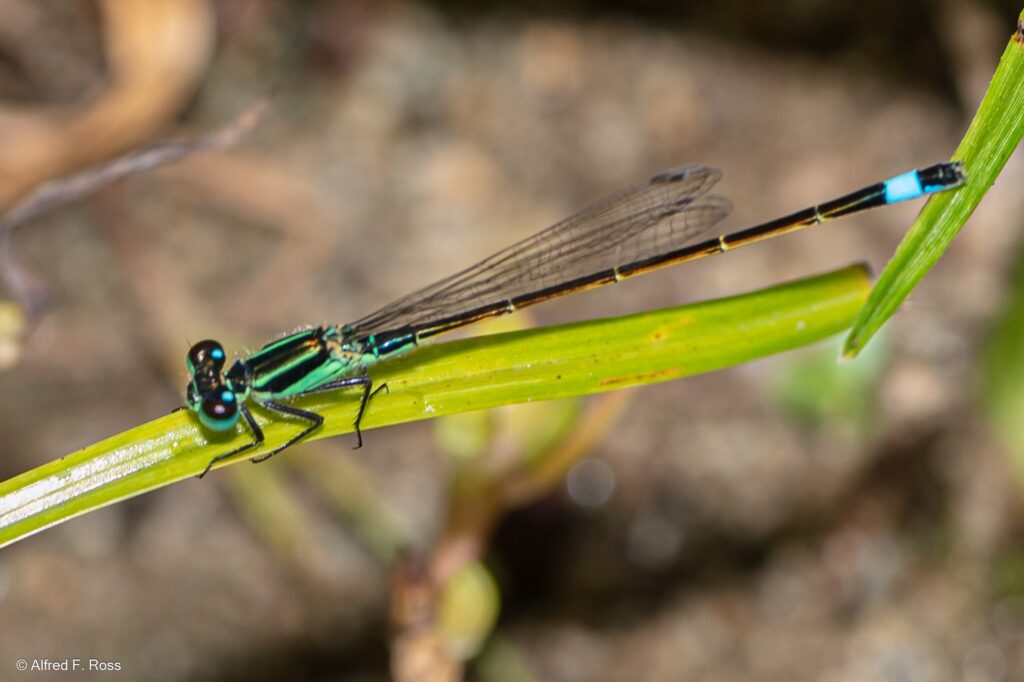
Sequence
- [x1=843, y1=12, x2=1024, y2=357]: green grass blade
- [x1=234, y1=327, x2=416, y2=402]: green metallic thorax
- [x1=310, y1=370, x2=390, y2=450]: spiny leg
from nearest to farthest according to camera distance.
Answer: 1. [x1=843, y1=12, x2=1024, y2=357]: green grass blade
2. [x1=310, y1=370, x2=390, y2=450]: spiny leg
3. [x1=234, y1=327, x2=416, y2=402]: green metallic thorax

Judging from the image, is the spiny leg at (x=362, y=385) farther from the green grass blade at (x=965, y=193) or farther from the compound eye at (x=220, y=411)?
the green grass blade at (x=965, y=193)

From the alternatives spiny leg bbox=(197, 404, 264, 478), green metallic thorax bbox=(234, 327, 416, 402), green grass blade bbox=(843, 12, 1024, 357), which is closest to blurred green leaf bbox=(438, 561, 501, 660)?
green metallic thorax bbox=(234, 327, 416, 402)

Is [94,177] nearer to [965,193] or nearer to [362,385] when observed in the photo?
[362,385]

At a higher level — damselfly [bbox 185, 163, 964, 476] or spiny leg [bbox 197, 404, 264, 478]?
damselfly [bbox 185, 163, 964, 476]

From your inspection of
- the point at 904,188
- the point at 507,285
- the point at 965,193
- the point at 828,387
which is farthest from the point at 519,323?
the point at 828,387

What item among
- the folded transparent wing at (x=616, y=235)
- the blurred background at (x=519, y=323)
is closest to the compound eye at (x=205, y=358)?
the folded transparent wing at (x=616, y=235)

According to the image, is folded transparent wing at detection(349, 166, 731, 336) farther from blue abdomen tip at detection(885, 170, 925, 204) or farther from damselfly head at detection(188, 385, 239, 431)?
damselfly head at detection(188, 385, 239, 431)

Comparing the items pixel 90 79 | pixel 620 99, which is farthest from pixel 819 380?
pixel 90 79
